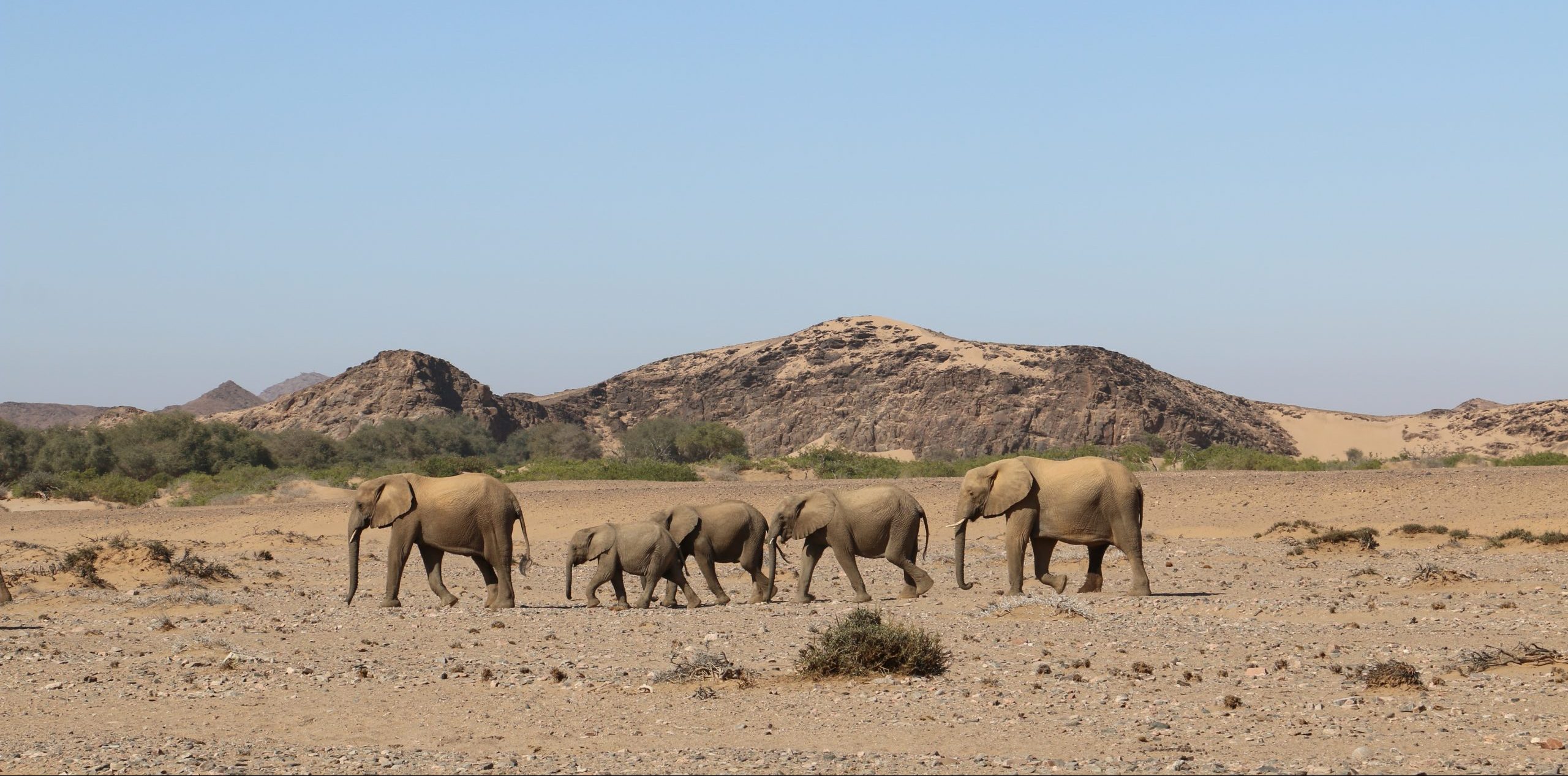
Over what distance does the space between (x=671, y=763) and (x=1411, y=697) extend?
20.4ft

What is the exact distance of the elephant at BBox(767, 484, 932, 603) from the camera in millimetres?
21750

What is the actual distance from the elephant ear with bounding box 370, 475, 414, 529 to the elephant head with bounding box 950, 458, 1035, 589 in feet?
24.9

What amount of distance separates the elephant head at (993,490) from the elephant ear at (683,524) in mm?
3644

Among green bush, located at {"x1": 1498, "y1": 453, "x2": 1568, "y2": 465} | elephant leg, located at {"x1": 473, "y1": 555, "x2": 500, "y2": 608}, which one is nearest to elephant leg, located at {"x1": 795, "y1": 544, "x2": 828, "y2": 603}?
elephant leg, located at {"x1": 473, "y1": 555, "x2": 500, "y2": 608}

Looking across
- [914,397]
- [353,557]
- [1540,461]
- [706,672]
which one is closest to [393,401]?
[914,397]

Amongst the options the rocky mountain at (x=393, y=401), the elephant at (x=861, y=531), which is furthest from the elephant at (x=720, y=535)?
the rocky mountain at (x=393, y=401)

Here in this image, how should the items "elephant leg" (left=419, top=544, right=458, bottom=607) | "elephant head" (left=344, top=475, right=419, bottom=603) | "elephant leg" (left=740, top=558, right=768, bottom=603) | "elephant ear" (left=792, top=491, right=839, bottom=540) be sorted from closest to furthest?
"elephant head" (left=344, top=475, right=419, bottom=603)
"elephant leg" (left=419, top=544, right=458, bottom=607)
"elephant ear" (left=792, top=491, right=839, bottom=540)
"elephant leg" (left=740, top=558, right=768, bottom=603)

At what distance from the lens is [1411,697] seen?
1250 cm

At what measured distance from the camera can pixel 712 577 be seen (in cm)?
2189

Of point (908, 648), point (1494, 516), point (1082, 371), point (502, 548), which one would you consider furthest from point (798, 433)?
point (908, 648)

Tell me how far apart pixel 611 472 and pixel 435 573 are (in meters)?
29.4

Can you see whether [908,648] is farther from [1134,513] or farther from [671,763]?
[1134,513]

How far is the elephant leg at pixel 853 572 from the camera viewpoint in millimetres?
21438

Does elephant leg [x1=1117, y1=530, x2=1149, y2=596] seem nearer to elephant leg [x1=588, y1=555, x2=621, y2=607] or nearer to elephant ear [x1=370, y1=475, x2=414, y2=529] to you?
elephant leg [x1=588, y1=555, x2=621, y2=607]
